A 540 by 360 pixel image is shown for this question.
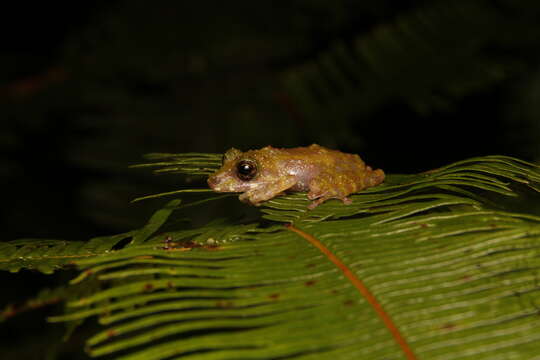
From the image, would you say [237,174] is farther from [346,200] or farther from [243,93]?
[243,93]

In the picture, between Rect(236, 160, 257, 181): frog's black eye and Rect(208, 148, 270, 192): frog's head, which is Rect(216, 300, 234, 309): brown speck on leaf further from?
Rect(236, 160, 257, 181): frog's black eye

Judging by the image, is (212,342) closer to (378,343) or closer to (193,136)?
(378,343)

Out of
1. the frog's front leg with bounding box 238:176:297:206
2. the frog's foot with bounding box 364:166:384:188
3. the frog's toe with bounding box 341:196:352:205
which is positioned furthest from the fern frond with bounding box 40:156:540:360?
the frog's front leg with bounding box 238:176:297:206

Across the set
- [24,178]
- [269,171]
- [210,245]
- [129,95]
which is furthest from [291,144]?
[210,245]

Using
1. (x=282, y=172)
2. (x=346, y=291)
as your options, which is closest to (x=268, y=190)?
(x=282, y=172)

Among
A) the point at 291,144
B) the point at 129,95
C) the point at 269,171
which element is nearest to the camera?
the point at 269,171

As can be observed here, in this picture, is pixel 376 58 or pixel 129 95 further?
pixel 129 95
